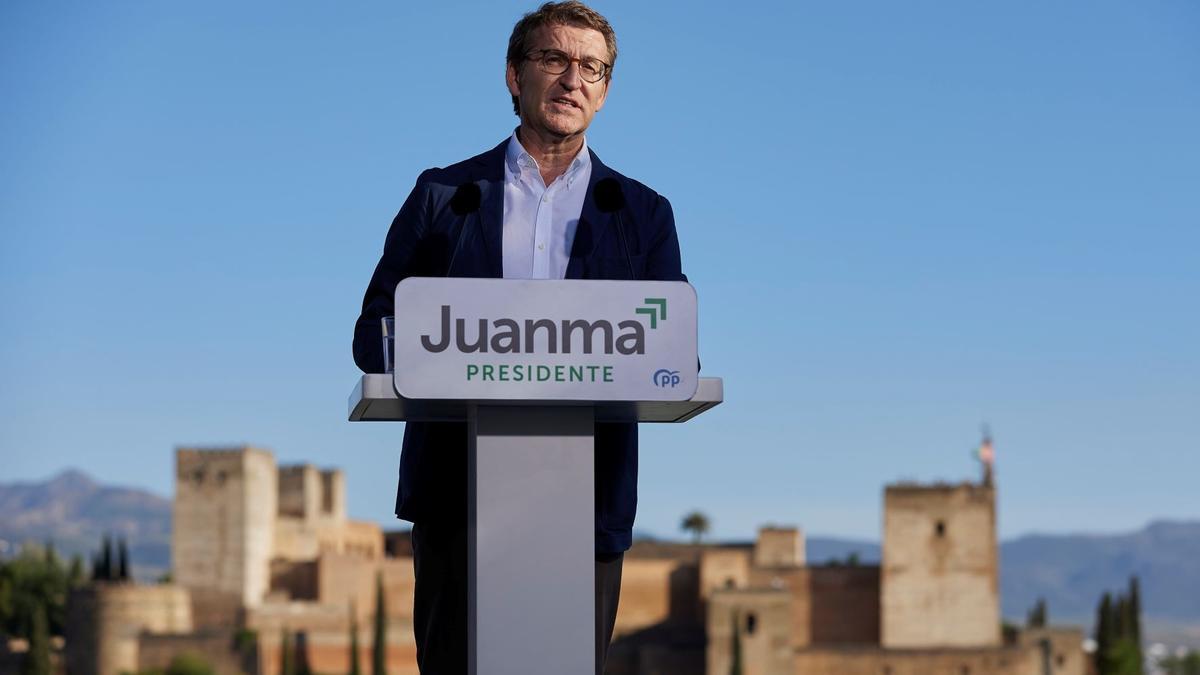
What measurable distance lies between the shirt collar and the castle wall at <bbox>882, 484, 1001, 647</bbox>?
45.9 m

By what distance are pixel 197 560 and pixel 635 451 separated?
169 feet

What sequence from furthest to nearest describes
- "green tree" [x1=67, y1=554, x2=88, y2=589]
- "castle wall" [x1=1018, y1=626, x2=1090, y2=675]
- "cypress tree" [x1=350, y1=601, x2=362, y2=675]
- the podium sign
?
"green tree" [x1=67, y1=554, x2=88, y2=589]
"castle wall" [x1=1018, y1=626, x2=1090, y2=675]
"cypress tree" [x1=350, y1=601, x2=362, y2=675]
the podium sign

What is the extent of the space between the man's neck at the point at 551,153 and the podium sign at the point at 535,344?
813mm

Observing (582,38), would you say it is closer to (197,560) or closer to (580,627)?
(580,627)

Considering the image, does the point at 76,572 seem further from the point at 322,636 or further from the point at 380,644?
the point at 380,644

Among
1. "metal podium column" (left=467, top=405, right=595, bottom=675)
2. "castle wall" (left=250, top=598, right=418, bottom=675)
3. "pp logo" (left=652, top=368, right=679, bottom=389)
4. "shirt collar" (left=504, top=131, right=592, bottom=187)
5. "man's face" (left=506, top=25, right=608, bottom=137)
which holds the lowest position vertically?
"castle wall" (left=250, top=598, right=418, bottom=675)

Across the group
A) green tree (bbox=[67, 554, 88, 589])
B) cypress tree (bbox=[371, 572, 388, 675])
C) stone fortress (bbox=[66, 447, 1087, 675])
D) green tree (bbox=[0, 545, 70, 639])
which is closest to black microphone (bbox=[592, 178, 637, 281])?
stone fortress (bbox=[66, 447, 1087, 675])

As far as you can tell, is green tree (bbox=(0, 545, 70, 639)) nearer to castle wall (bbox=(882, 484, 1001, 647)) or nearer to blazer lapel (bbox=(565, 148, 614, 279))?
castle wall (bbox=(882, 484, 1001, 647))

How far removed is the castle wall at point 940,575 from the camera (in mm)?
49938

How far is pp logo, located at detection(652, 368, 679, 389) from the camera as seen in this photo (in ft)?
13.3

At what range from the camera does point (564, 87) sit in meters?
4.70

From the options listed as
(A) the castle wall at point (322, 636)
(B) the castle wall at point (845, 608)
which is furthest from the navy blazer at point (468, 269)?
(B) the castle wall at point (845, 608)

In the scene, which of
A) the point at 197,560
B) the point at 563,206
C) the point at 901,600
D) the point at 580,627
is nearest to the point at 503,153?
the point at 563,206

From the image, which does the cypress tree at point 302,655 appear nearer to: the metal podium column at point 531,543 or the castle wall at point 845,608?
the castle wall at point 845,608
